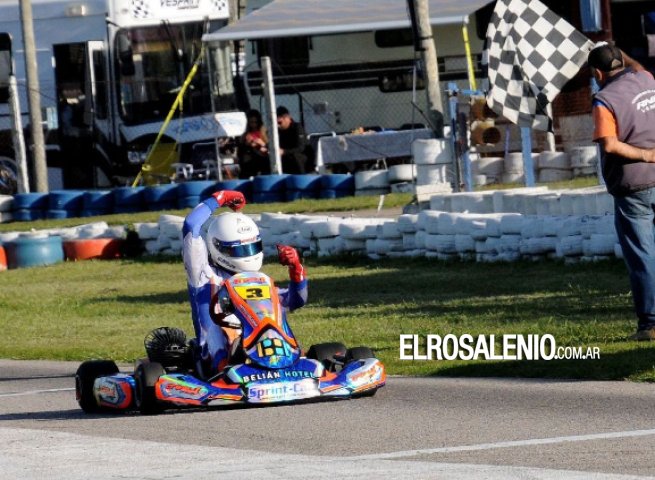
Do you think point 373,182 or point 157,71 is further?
point 157,71

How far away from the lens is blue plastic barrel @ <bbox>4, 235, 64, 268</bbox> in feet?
61.4

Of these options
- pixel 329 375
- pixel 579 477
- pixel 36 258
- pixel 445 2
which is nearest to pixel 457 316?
pixel 329 375

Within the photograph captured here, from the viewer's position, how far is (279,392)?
25.5ft

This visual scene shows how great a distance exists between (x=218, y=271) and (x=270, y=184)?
12853 mm

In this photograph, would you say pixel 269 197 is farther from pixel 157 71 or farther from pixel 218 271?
pixel 218 271

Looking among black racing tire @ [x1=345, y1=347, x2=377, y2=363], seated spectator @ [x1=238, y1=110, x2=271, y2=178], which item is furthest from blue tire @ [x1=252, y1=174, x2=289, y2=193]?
black racing tire @ [x1=345, y1=347, x2=377, y2=363]

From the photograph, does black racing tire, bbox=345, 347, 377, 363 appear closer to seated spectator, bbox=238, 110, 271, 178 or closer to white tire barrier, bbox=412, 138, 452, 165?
white tire barrier, bbox=412, 138, 452, 165

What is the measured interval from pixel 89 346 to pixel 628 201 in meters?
4.47

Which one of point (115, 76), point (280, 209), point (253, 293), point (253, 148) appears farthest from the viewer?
point (115, 76)

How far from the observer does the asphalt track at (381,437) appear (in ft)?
18.5

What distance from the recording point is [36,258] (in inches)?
737

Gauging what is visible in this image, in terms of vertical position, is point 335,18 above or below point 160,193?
above

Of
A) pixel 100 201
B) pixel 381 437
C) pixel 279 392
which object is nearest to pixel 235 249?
pixel 279 392

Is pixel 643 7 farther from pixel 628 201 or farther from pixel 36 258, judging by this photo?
pixel 628 201
